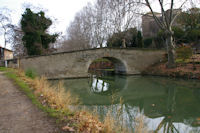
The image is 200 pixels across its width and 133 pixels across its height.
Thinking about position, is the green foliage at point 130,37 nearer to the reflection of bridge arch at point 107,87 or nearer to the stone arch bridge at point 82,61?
the stone arch bridge at point 82,61

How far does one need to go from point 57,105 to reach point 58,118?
0.91 m

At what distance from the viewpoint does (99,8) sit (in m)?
22.9

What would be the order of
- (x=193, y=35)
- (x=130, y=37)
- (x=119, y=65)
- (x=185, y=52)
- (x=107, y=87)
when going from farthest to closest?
(x=130, y=37) → (x=193, y=35) → (x=119, y=65) → (x=185, y=52) → (x=107, y=87)

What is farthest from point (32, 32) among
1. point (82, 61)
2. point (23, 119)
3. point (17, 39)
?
point (23, 119)

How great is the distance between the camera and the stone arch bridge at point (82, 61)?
15112mm

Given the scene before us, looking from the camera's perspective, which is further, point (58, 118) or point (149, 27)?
point (149, 27)

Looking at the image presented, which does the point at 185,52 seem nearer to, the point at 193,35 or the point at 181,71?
the point at 181,71

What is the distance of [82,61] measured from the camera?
646 inches

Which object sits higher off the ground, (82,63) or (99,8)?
(99,8)

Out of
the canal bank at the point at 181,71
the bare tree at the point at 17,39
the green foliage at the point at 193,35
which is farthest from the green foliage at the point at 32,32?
the green foliage at the point at 193,35

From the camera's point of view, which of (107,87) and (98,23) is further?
(98,23)

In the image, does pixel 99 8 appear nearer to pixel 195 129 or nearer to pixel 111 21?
pixel 111 21

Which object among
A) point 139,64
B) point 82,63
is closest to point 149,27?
point 139,64

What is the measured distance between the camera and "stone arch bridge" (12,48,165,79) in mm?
15112
